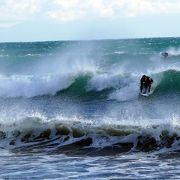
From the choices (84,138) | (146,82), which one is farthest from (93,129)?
(146,82)

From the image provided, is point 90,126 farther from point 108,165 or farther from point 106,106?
point 106,106

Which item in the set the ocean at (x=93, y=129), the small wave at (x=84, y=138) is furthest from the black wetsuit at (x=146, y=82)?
the small wave at (x=84, y=138)

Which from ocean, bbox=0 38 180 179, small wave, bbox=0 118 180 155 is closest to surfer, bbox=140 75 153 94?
ocean, bbox=0 38 180 179

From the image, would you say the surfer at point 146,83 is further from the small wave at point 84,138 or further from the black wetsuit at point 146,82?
the small wave at point 84,138

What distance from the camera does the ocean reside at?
12.8 metres

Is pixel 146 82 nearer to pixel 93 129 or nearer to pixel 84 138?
pixel 93 129

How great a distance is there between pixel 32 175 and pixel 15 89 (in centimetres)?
1858

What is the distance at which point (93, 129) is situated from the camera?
1733 cm

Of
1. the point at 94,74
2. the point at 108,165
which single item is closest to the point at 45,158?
the point at 108,165

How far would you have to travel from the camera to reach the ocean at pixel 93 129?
505 inches

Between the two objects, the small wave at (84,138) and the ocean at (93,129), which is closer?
the ocean at (93,129)

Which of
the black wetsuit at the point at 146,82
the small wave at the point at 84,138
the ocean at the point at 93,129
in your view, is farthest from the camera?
the black wetsuit at the point at 146,82

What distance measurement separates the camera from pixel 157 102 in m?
23.7

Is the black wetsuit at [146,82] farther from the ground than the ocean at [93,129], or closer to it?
farther from the ground
